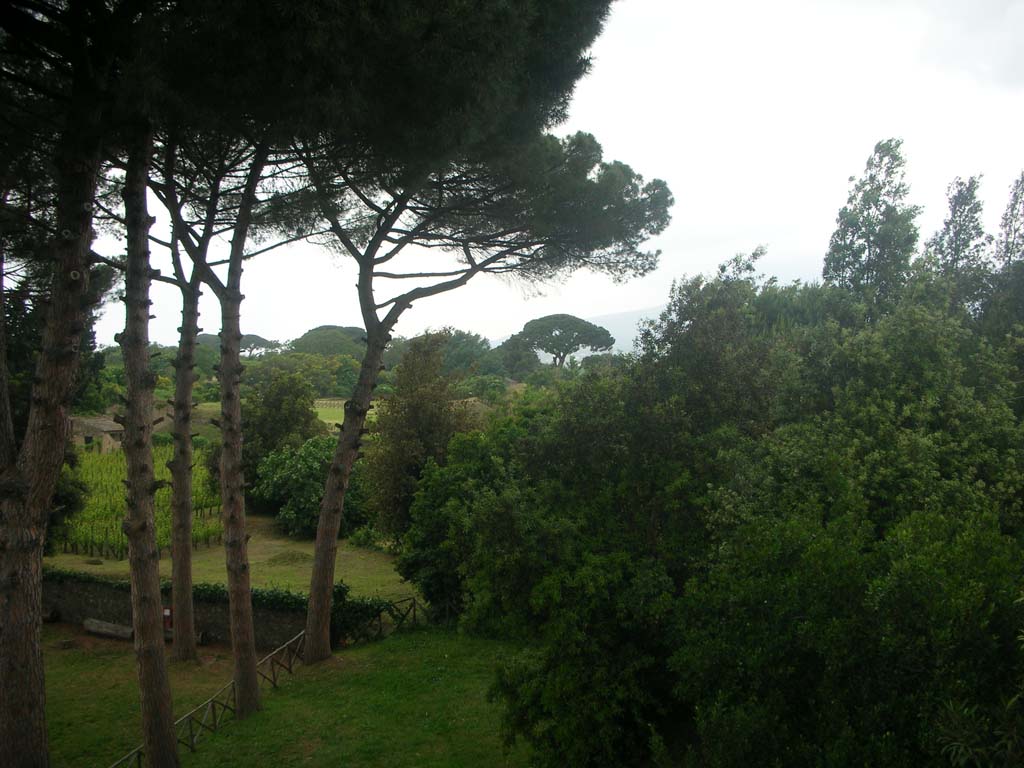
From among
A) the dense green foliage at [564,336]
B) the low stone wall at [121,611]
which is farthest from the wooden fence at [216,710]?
the dense green foliage at [564,336]

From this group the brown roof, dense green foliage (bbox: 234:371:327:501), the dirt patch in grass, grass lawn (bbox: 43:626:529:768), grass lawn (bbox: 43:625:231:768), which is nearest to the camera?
grass lawn (bbox: 43:626:529:768)

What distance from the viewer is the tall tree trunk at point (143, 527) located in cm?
859

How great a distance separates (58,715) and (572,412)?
10269 mm

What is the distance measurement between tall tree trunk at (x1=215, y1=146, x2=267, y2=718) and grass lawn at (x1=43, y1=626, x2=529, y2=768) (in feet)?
2.34

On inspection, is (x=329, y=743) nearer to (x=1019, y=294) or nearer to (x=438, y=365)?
(x=438, y=365)

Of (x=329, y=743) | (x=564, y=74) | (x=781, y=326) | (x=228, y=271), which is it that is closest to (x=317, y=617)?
(x=329, y=743)

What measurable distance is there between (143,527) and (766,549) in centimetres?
739

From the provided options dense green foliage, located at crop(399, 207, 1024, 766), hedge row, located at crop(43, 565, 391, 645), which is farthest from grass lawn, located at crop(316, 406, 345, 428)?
dense green foliage, located at crop(399, 207, 1024, 766)

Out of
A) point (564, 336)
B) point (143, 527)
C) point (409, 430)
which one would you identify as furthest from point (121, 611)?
point (564, 336)

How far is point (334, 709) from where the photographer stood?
11.2 meters

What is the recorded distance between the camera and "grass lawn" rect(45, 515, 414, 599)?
18.8 metres

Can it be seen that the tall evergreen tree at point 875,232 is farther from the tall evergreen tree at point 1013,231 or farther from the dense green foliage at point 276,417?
the dense green foliage at point 276,417

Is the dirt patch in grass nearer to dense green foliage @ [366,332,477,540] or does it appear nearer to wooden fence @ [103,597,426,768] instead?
dense green foliage @ [366,332,477,540]

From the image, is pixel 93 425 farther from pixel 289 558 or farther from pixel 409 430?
pixel 409 430
